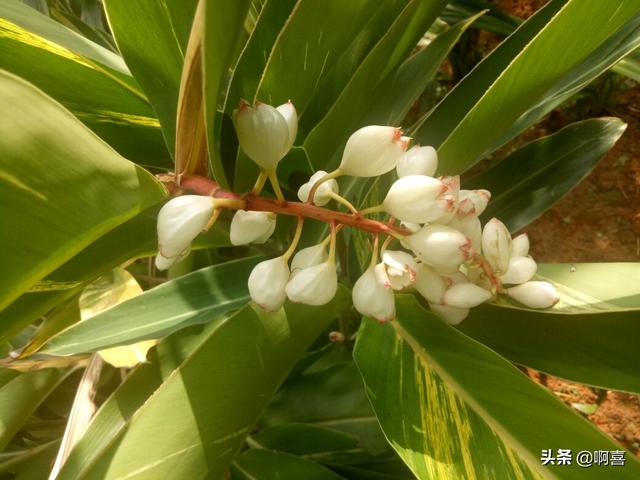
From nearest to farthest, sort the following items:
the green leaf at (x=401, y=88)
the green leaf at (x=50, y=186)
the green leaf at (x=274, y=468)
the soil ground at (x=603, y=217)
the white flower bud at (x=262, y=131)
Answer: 1. the green leaf at (x=50, y=186)
2. the white flower bud at (x=262, y=131)
3. the green leaf at (x=401, y=88)
4. the green leaf at (x=274, y=468)
5. the soil ground at (x=603, y=217)

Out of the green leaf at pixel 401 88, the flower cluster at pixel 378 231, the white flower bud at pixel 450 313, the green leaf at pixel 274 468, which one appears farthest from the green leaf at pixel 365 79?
the green leaf at pixel 274 468

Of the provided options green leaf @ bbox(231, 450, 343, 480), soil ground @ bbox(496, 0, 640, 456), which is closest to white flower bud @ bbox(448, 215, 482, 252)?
green leaf @ bbox(231, 450, 343, 480)

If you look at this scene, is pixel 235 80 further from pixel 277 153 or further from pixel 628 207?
pixel 628 207

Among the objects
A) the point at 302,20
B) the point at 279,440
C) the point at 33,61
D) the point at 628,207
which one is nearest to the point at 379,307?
the point at 302,20

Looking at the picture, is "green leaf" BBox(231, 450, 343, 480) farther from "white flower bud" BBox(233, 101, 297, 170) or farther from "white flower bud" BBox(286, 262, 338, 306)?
"white flower bud" BBox(233, 101, 297, 170)

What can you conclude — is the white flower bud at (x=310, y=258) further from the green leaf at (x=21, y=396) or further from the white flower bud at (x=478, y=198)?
the green leaf at (x=21, y=396)
